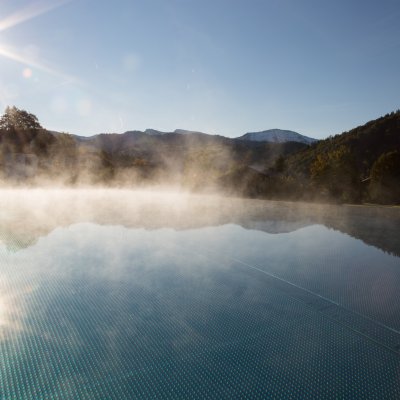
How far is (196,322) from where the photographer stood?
86.0 inches

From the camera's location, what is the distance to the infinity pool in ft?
4.98

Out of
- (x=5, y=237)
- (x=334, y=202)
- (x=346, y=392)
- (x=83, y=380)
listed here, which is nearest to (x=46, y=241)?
(x=5, y=237)

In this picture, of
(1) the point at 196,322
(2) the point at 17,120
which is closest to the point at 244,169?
(1) the point at 196,322

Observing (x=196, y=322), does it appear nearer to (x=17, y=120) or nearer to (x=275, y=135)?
(x=17, y=120)

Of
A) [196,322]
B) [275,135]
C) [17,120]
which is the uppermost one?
[275,135]

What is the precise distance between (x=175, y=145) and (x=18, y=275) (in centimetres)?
8555

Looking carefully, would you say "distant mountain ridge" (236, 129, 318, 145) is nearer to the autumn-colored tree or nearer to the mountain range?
the mountain range

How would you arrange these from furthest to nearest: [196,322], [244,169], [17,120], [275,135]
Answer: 1. [275,135]
2. [17,120]
3. [244,169]
4. [196,322]

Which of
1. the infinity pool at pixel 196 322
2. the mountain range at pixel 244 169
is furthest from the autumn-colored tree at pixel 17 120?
the infinity pool at pixel 196 322

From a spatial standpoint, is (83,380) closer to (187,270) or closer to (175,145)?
(187,270)

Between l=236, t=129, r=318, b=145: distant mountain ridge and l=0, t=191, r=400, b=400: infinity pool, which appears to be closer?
l=0, t=191, r=400, b=400: infinity pool

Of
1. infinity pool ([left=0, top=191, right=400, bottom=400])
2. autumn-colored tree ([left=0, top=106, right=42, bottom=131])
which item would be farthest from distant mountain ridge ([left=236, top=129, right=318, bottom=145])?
infinity pool ([left=0, top=191, right=400, bottom=400])

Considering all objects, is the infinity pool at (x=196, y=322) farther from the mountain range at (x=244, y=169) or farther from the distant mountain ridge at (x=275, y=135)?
the distant mountain ridge at (x=275, y=135)

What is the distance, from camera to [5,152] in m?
22.4
